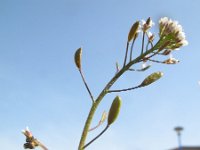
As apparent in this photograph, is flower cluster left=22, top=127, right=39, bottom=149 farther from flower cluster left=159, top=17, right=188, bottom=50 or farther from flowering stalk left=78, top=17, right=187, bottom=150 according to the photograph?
flower cluster left=159, top=17, right=188, bottom=50

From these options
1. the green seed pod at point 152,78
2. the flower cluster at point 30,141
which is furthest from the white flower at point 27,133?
the green seed pod at point 152,78

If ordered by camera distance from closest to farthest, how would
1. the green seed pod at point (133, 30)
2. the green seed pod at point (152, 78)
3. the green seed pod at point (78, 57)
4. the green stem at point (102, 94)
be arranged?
the green stem at point (102, 94) < the green seed pod at point (152, 78) < the green seed pod at point (78, 57) < the green seed pod at point (133, 30)

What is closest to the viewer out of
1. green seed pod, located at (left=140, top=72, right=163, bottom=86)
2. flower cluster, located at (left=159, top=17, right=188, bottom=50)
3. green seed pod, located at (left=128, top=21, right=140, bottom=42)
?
green seed pod, located at (left=140, top=72, right=163, bottom=86)

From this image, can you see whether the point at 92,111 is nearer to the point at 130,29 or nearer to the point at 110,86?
the point at 110,86

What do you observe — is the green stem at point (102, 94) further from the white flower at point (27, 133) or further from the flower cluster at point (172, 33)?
the white flower at point (27, 133)

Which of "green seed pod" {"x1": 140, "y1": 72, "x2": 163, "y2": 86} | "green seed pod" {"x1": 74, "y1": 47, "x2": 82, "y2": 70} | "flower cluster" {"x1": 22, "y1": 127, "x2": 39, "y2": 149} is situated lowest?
"flower cluster" {"x1": 22, "y1": 127, "x2": 39, "y2": 149}

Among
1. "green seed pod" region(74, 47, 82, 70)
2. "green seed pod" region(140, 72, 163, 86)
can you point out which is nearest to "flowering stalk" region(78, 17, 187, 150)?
"green seed pod" region(140, 72, 163, 86)

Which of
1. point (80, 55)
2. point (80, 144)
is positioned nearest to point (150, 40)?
point (80, 55)
